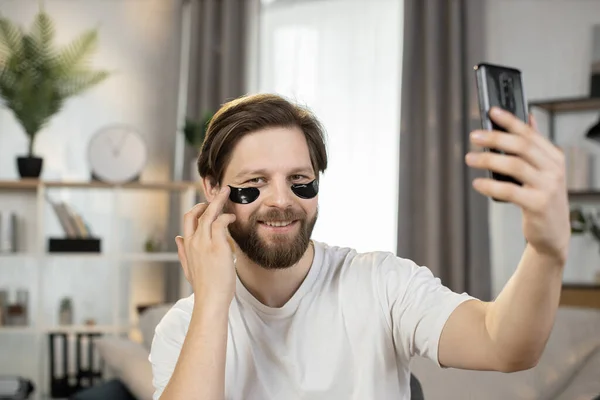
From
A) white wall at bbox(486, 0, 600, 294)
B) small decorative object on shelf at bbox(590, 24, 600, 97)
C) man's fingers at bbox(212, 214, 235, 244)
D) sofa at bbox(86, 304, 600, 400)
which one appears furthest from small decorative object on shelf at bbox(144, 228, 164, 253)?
man's fingers at bbox(212, 214, 235, 244)

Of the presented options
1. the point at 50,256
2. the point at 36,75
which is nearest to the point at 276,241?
the point at 50,256

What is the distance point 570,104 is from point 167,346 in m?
2.99

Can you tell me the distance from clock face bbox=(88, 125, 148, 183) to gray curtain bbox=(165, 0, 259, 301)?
0.47 m

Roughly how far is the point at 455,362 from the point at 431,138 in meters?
3.07

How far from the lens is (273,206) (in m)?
1.68

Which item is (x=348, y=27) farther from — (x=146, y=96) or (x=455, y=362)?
(x=455, y=362)

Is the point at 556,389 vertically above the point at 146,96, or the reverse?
the point at 146,96

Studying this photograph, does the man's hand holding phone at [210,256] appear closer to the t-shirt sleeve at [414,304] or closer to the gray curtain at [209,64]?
the t-shirt sleeve at [414,304]

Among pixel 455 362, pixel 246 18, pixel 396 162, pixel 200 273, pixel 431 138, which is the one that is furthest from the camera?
pixel 246 18

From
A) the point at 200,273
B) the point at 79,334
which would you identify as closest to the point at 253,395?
the point at 200,273

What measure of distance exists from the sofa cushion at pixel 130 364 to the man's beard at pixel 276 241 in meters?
1.08

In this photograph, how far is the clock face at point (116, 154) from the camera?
4.77 metres

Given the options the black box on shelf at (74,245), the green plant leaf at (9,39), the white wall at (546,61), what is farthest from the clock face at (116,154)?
the white wall at (546,61)

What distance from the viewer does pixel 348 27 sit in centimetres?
490
